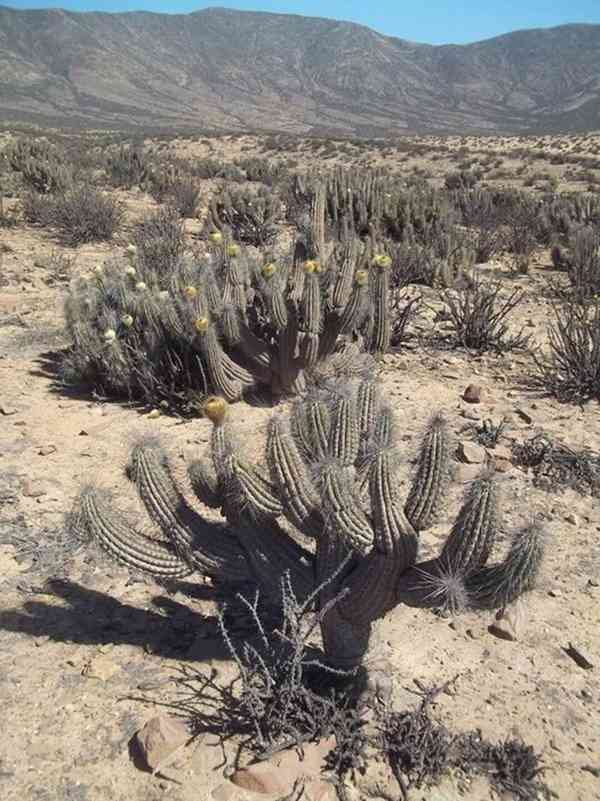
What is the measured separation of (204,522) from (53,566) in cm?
111

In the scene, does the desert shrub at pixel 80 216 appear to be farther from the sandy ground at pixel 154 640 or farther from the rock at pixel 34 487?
the rock at pixel 34 487

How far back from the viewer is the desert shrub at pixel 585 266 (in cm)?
834

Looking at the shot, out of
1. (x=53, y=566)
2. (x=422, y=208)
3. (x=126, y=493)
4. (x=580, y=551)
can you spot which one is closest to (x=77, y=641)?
(x=53, y=566)

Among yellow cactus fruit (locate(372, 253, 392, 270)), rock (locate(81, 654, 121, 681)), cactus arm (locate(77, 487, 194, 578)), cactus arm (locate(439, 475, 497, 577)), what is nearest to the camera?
cactus arm (locate(439, 475, 497, 577))

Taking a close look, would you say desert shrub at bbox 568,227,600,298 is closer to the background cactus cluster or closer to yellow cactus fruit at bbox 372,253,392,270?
yellow cactus fruit at bbox 372,253,392,270

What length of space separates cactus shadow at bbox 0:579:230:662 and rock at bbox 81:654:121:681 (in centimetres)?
13

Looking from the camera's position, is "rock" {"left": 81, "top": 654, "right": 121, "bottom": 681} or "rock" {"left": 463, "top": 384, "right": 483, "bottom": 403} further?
"rock" {"left": 463, "top": 384, "right": 483, "bottom": 403}

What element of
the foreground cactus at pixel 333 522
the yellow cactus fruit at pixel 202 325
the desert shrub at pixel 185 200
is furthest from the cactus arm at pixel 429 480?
the desert shrub at pixel 185 200

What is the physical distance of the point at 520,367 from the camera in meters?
6.23

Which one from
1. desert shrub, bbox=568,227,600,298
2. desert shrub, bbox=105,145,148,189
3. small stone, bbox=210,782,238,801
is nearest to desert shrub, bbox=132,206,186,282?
desert shrub, bbox=568,227,600,298

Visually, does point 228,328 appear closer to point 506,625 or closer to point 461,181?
point 506,625

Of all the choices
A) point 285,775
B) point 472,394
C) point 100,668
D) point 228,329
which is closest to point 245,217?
point 228,329

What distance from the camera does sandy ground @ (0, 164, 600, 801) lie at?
97.5 inches

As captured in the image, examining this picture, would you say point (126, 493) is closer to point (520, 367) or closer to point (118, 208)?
point (520, 367)
